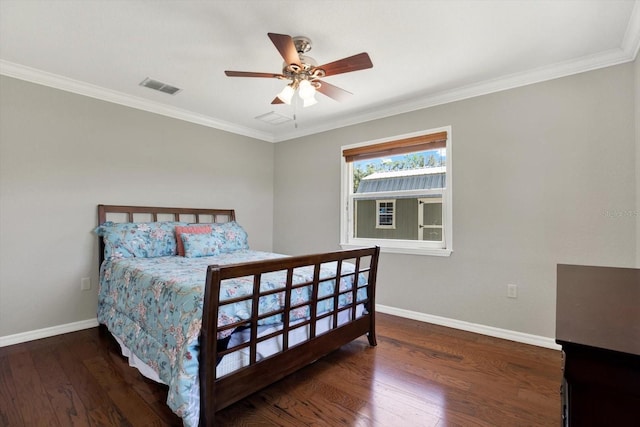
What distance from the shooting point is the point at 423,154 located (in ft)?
11.6

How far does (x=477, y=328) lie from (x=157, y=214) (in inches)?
144

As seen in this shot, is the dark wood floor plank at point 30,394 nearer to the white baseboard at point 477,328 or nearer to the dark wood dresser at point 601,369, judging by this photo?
the dark wood dresser at point 601,369

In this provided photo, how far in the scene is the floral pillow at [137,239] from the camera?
3.02 metres

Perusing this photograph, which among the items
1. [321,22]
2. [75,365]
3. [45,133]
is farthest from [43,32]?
[75,365]

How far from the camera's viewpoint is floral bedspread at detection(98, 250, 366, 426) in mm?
1558

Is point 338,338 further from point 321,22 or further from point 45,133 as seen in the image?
point 45,133

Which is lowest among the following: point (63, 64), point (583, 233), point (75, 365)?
point (75, 365)

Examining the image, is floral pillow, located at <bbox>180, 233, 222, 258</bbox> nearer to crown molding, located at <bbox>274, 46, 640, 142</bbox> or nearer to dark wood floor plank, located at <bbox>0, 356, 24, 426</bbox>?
dark wood floor plank, located at <bbox>0, 356, 24, 426</bbox>

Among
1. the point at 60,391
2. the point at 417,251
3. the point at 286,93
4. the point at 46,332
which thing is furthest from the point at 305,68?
the point at 46,332

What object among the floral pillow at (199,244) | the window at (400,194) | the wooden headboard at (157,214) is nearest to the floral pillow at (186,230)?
the floral pillow at (199,244)

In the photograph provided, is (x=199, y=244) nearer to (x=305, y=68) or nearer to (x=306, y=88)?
(x=306, y=88)

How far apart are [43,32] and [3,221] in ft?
5.36

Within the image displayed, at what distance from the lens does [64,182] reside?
3.04 metres

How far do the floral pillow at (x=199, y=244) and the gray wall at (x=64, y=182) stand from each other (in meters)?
0.73
